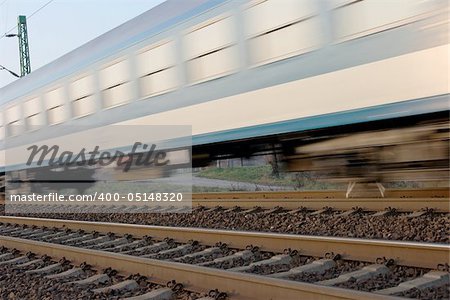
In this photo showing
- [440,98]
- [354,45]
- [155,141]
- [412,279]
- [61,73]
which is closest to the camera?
[412,279]

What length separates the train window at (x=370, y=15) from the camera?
5.34 m

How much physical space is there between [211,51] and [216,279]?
154 inches

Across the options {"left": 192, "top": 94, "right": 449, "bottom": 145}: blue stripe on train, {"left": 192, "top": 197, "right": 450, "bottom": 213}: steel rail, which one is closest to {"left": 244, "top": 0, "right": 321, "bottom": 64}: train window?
{"left": 192, "top": 94, "right": 449, "bottom": 145}: blue stripe on train

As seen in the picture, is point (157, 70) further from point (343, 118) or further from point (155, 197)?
point (155, 197)

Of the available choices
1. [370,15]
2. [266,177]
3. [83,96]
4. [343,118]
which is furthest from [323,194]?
[266,177]

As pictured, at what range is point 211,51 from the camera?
7.44 meters

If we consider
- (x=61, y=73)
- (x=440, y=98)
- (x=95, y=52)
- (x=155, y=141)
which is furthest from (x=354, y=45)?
(x=61, y=73)

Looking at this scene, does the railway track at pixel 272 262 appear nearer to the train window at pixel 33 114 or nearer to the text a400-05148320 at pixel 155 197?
the text a400-05148320 at pixel 155 197

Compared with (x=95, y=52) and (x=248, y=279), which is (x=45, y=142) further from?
(x=248, y=279)

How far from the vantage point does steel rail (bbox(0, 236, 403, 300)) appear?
3535 mm

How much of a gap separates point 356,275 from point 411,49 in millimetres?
2324

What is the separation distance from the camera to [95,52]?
1008 cm

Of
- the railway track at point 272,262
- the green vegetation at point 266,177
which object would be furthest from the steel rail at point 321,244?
the green vegetation at point 266,177

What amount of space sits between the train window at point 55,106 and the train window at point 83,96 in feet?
1.51
